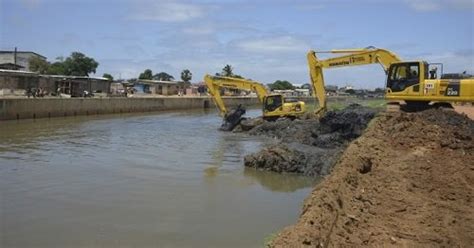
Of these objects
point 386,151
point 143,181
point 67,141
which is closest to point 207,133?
point 67,141

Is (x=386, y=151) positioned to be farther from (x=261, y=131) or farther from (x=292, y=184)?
(x=261, y=131)

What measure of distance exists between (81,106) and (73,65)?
4783cm

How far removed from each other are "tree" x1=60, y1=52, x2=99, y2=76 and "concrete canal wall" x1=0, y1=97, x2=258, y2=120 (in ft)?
92.7

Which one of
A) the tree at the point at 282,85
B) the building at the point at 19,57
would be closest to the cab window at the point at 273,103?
the building at the point at 19,57

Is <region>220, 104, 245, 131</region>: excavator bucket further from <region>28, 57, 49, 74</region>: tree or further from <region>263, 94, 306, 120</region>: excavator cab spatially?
<region>28, 57, 49, 74</region>: tree

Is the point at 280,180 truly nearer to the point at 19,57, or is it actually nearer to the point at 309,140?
the point at 309,140

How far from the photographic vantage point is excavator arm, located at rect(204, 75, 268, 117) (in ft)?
120

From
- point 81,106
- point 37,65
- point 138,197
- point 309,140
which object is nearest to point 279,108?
point 309,140

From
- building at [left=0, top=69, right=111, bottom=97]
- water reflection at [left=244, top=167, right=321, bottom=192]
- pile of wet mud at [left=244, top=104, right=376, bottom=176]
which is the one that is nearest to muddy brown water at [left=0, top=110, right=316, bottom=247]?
water reflection at [left=244, top=167, right=321, bottom=192]

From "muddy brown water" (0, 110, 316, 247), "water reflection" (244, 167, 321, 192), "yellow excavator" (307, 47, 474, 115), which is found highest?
"yellow excavator" (307, 47, 474, 115)

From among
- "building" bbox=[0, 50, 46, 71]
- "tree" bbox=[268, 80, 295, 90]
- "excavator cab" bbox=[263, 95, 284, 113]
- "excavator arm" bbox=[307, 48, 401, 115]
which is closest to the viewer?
"excavator arm" bbox=[307, 48, 401, 115]

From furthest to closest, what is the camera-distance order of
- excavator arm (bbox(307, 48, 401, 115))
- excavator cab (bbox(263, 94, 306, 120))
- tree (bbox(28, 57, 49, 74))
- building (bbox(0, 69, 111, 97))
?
Answer: 1. tree (bbox(28, 57, 49, 74))
2. building (bbox(0, 69, 111, 97))
3. excavator cab (bbox(263, 94, 306, 120))
4. excavator arm (bbox(307, 48, 401, 115))

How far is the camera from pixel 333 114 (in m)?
25.6

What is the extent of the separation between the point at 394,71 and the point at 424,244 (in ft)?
49.0
